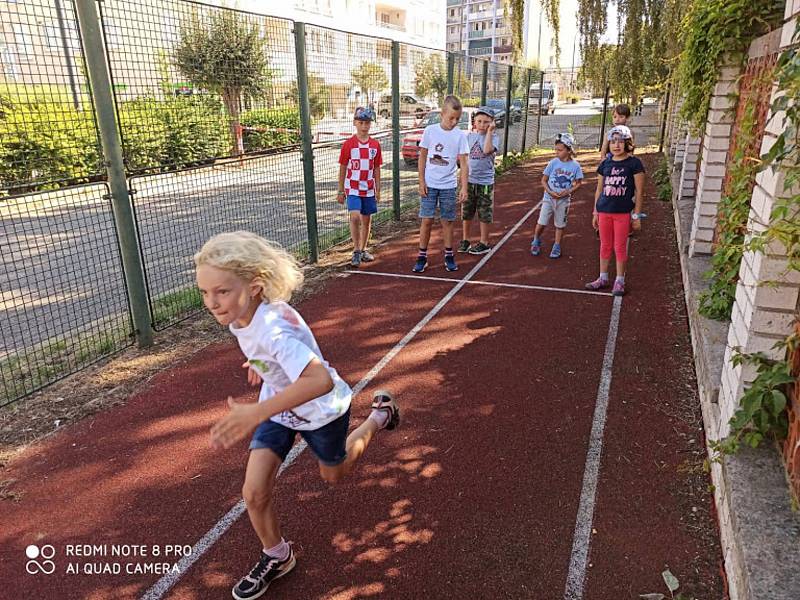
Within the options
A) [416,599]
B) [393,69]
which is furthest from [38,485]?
[393,69]

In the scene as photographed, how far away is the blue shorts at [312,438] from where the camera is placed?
2.62 m

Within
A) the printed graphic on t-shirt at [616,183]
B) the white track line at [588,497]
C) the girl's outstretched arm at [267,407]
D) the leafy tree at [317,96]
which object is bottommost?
the white track line at [588,497]

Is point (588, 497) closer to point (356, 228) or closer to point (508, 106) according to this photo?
point (356, 228)

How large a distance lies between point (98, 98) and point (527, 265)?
17.8 ft

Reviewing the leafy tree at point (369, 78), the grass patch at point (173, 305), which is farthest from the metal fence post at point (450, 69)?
the grass patch at point (173, 305)

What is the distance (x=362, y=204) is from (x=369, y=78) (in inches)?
113

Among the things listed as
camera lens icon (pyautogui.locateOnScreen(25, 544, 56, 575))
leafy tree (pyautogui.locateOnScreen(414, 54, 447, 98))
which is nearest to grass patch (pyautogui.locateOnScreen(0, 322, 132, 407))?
camera lens icon (pyautogui.locateOnScreen(25, 544, 56, 575))

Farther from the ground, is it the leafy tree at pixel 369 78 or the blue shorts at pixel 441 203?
the leafy tree at pixel 369 78

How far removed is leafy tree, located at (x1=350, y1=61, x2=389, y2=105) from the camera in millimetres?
8961

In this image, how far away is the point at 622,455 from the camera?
3.78 m

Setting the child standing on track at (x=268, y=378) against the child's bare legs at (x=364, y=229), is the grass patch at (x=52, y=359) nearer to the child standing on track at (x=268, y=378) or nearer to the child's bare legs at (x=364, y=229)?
the child standing on track at (x=268, y=378)

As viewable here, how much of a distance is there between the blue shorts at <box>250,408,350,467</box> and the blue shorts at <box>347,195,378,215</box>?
17.4 ft

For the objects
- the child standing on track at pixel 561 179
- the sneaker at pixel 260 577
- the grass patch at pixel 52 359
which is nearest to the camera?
the sneaker at pixel 260 577

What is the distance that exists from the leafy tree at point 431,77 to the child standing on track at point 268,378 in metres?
10.1
